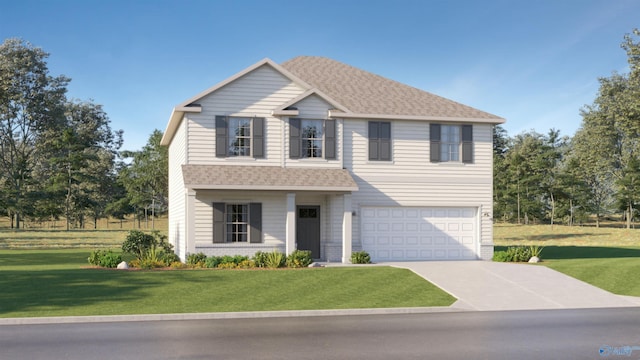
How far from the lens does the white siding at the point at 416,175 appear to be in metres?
27.2

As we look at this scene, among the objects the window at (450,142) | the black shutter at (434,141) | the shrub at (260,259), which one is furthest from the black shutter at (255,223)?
the window at (450,142)

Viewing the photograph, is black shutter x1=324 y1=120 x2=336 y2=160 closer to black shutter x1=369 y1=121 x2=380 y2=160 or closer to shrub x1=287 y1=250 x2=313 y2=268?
black shutter x1=369 y1=121 x2=380 y2=160

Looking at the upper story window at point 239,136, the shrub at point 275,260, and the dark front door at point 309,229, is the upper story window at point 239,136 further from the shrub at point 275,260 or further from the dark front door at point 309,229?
the shrub at point 275,260

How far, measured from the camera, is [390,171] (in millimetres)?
27453

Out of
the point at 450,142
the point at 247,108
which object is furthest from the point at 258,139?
the point at 450,142

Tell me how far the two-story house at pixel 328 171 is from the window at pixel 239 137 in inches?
1.7

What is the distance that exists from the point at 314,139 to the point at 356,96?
3.46 metres

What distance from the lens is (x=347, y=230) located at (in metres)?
25.6

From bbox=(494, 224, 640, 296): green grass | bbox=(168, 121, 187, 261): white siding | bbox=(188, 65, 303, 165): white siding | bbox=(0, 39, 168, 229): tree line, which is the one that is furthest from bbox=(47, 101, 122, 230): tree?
bbox=(494, 224, 640, 296): green grass

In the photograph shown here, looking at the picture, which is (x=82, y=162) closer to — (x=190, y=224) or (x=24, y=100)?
(x=24, y=100)

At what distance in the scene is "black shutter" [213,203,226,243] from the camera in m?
25.3

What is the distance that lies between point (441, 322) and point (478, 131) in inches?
606

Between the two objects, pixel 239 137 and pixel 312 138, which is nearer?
pixel 239 137

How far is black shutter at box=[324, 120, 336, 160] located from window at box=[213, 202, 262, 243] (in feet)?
12.0
